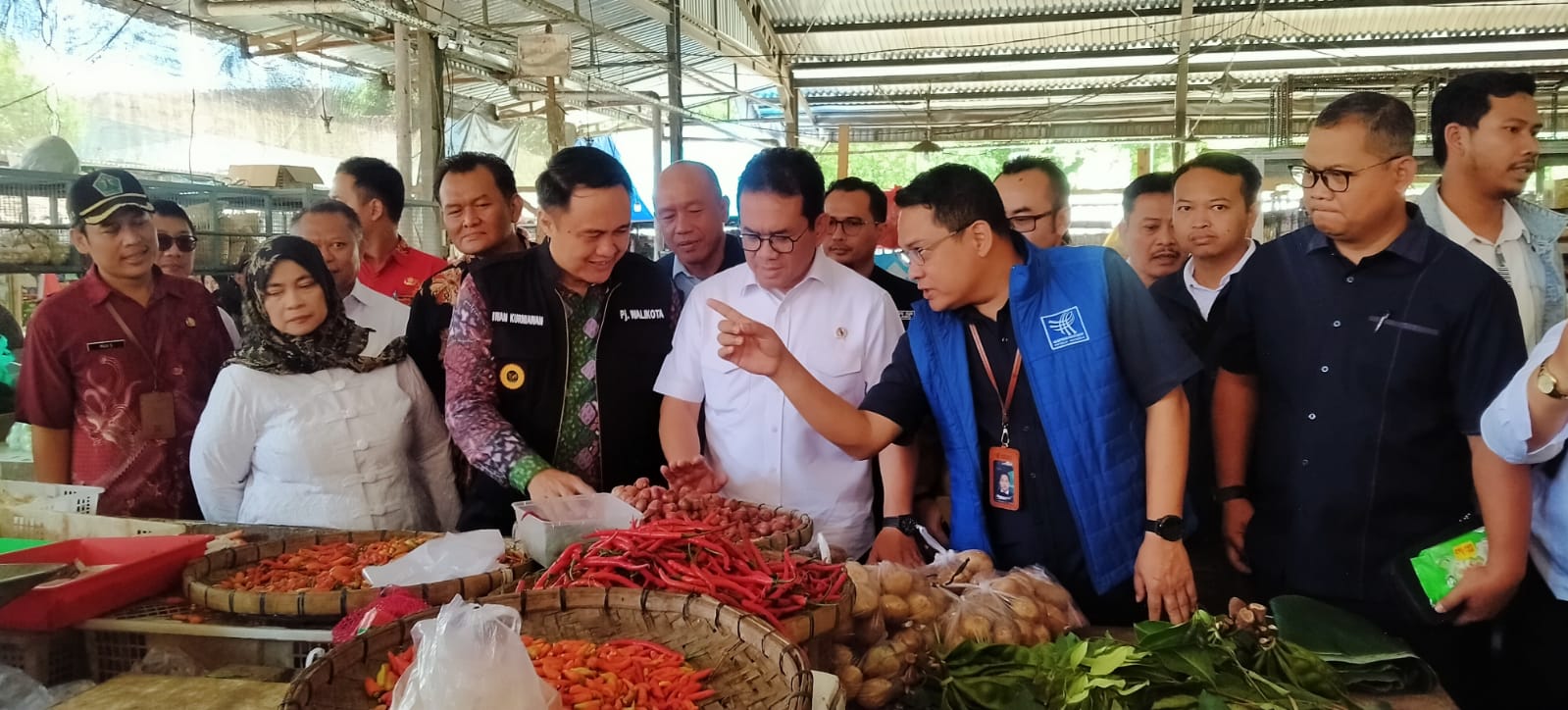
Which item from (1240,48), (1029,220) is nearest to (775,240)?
(1029,220)

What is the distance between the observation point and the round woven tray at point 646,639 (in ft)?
3.75

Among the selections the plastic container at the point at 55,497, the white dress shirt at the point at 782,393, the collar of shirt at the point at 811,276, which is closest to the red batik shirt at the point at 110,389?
the plastic container at the point at 55,497

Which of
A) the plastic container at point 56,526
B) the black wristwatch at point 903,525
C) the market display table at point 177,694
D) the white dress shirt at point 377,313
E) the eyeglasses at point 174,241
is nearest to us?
the market display table at point 177,694

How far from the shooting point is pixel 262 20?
23.1ft

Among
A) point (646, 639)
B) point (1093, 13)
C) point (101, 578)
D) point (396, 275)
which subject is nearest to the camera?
point (646, 639)

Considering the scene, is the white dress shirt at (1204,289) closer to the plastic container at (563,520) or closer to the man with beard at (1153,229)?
the man with beard at (1153,229)

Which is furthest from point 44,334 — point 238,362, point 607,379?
point 607,379

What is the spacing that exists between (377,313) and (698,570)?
222 cm

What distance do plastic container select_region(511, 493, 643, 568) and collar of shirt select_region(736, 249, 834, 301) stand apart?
2.56ft

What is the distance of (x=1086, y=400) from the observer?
1929 millimetres

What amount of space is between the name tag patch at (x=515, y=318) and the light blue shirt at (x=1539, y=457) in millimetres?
2043

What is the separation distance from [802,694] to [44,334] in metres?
2.48

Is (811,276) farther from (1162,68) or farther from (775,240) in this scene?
(1162,68)

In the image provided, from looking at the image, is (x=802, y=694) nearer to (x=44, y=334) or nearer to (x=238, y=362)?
(x=238, y=362)
